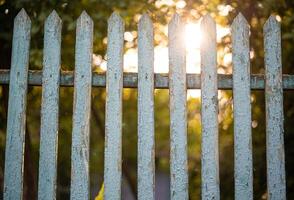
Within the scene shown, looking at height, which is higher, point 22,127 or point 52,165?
point 22,127

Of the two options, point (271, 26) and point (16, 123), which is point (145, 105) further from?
point (271, 26)

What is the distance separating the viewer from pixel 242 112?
3066 mm

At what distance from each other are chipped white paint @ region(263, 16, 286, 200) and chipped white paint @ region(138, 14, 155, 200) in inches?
30.7

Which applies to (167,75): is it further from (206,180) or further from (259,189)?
(259,189)

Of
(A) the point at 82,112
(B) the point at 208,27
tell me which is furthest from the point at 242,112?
(A) the point at 82,112

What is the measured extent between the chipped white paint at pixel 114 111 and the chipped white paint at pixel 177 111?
1.11 ft

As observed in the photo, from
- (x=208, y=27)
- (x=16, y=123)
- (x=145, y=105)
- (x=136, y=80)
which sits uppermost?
(x=208, y=27)

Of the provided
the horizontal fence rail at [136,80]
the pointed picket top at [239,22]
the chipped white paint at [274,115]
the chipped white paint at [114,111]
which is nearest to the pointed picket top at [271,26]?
the chipped white paint at [274,115]

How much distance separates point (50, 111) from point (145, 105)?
0.63 metres

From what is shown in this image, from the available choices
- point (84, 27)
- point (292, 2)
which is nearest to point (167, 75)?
point (84, 27)

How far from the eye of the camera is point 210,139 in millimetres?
3023

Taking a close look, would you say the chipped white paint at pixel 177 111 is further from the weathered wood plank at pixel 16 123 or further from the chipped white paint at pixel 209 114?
the weathered wood plank at pixel 16 123

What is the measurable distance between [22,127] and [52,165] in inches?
12.8

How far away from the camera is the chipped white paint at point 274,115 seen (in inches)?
120
